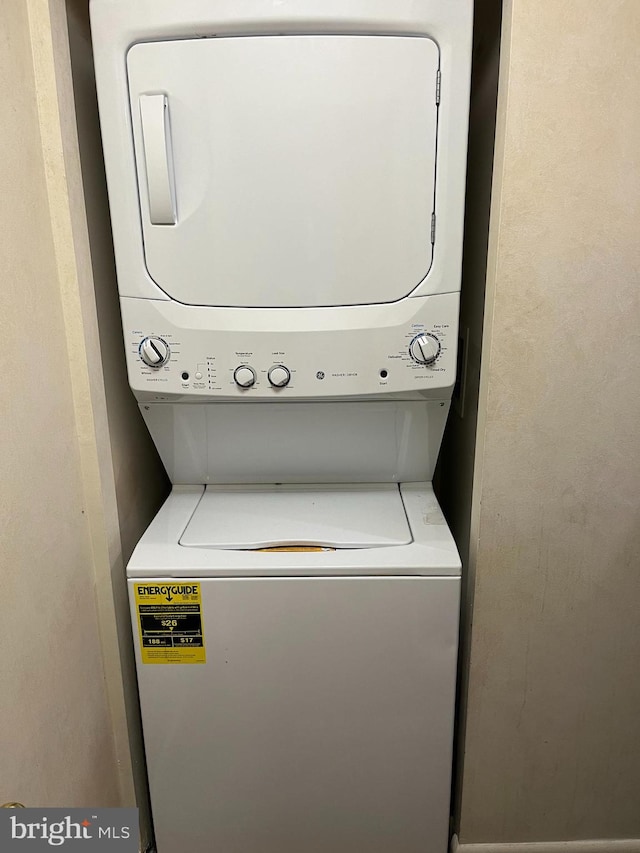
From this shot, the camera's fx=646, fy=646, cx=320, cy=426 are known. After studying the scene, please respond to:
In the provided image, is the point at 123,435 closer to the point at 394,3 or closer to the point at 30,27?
the point at 30,27

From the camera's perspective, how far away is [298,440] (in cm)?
134

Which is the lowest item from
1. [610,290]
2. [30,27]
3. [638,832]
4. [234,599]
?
[638,832]

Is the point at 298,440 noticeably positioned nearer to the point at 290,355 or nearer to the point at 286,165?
the point at 290,355

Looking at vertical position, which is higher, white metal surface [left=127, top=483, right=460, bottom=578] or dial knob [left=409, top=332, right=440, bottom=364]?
dial knob [left=409, top=332, right=440, bottom=364]

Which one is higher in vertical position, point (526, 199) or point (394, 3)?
point (394, 3)

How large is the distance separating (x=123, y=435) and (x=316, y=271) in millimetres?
524

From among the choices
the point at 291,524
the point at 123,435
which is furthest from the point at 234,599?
the point at 123,435

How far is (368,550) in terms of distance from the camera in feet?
3.87

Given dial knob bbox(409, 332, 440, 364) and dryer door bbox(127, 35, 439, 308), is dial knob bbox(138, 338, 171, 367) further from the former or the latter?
dial knob bbox(409, 332, 440, 364)

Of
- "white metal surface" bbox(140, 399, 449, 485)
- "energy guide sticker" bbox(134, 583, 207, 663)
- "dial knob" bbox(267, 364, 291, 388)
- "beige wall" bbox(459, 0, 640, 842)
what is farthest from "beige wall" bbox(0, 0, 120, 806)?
"beige wall" bbox(459, 0, 640, 842)

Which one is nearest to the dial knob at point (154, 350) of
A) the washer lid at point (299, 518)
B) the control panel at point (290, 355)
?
the control panel at point (290, 355)

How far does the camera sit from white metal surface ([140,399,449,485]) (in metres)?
1.30

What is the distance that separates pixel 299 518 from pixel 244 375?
0.31m

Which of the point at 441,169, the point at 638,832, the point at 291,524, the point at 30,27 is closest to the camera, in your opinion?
the point at 30,27
